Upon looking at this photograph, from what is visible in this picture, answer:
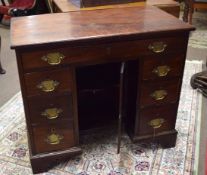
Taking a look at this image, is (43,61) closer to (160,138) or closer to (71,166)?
(71,166)

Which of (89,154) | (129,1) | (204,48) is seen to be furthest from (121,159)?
(204,48)

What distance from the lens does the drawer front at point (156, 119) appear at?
1.52m

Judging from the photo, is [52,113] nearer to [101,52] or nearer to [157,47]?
[101,52]

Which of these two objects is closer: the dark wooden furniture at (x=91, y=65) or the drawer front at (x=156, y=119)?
the dark wooden furniture at (x=91, y=65)

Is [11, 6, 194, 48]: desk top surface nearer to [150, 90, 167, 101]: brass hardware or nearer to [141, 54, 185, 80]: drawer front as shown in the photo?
[141, 54, 185, 80]: drawer front

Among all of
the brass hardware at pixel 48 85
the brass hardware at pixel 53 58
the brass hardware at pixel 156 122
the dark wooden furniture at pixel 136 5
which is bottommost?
the brass hardware at pixel 156 122

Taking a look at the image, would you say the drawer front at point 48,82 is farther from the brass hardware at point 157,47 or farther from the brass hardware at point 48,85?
the brass hardware at point 157,47

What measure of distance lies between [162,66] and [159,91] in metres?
0.14

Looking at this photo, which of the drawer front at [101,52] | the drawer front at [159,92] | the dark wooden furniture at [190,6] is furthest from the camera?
the dark wooden furniture at [190,6]

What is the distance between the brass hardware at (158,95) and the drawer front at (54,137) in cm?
45

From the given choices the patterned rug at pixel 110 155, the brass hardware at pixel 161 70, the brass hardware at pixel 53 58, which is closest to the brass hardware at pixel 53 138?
the patterned rug at pixel 110 155

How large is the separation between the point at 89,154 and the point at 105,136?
0.18 meters

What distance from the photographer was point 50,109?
1.35 meters

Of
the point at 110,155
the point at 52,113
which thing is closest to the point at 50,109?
the point at 52,113
